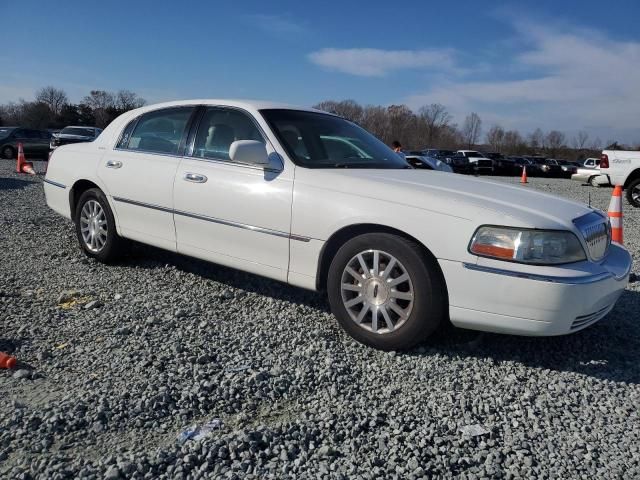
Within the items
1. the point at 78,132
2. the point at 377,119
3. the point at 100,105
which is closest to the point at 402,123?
the point at 377,119

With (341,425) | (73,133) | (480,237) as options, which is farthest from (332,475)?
(73,133)

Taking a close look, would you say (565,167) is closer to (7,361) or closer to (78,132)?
(78,132)

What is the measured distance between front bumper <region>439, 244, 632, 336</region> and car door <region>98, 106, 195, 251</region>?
2.35 metres

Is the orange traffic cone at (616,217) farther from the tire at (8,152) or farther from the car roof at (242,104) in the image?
the tire at (8,152)

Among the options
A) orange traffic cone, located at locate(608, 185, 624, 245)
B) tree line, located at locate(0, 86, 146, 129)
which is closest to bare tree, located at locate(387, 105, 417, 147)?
tree line, located at locate(0, 86, 146, 129)

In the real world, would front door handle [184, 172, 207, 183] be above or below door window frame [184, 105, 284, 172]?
below

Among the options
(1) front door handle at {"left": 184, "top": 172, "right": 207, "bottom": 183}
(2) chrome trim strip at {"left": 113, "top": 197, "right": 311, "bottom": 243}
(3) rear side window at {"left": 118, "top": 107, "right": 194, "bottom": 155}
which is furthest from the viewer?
(3) rear side window at {"left": 118, "top": 107, "right": 194, "bottom": 155}

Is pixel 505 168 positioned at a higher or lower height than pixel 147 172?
lower

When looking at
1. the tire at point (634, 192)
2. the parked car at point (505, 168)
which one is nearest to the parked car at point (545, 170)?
the parked car at point (505, 168)

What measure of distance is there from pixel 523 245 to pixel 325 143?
5.93 ft

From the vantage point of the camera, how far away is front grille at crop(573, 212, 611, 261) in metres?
3.15

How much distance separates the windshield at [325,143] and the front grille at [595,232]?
1.45m

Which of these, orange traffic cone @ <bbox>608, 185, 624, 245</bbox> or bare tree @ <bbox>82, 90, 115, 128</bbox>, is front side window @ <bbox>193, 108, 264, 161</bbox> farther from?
bare tree @ <bbox>82, 90, 115, 128</bbox>

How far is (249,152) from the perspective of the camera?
3.66 m
